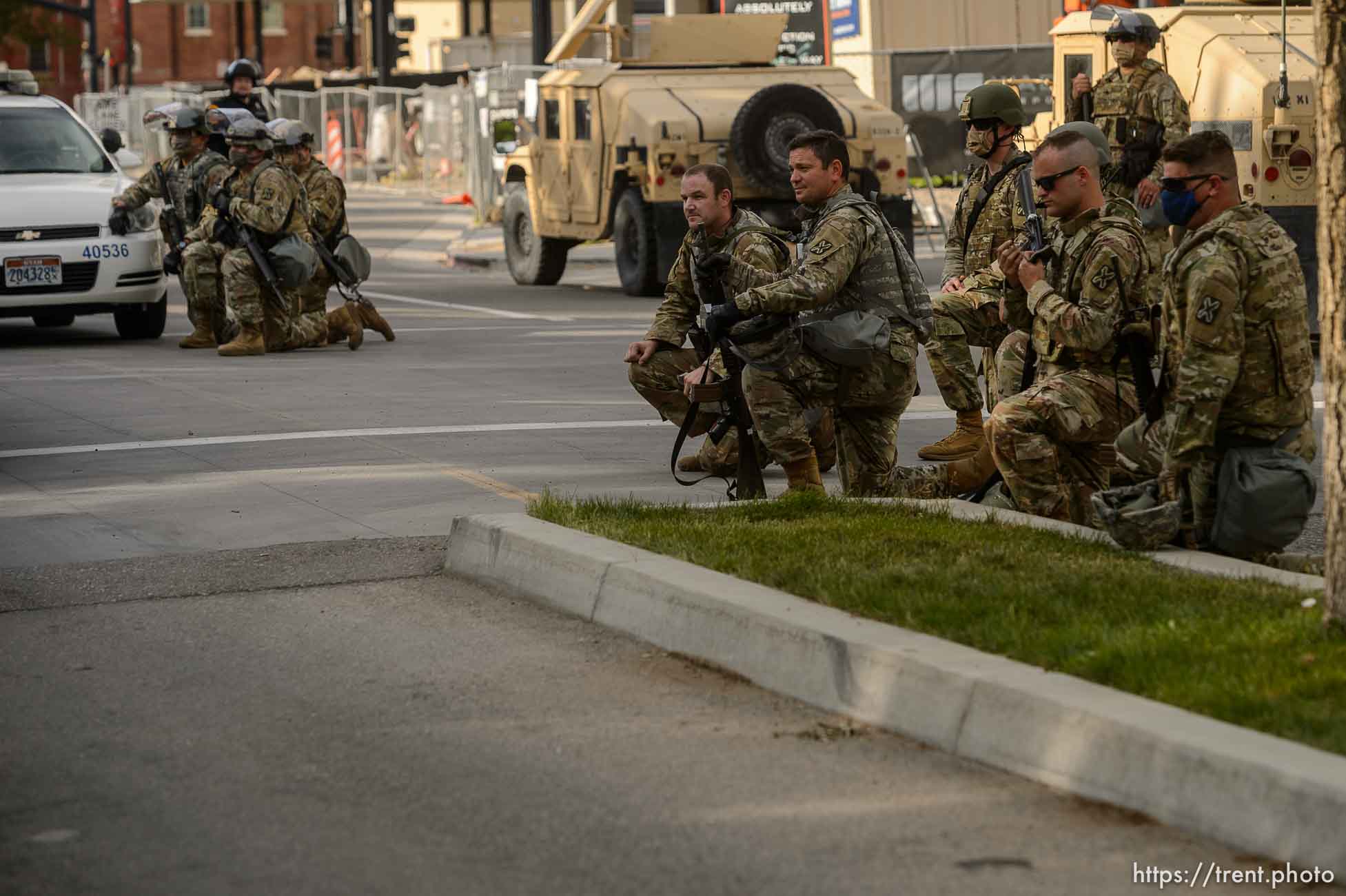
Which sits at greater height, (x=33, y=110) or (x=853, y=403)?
(x=33, y=110)

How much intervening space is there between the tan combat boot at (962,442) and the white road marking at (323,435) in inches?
72.3

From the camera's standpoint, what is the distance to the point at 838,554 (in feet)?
22.9

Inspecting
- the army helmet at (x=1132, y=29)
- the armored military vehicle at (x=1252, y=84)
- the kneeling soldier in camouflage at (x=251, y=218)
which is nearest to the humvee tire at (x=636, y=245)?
the kneeling soldier in camouflage at (x=251, y=218)

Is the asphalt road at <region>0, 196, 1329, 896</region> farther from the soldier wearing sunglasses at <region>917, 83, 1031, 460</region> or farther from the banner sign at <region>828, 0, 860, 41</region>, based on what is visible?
the banner sign at <region>828, 0, 860, 41</region>

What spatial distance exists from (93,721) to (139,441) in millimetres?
5591

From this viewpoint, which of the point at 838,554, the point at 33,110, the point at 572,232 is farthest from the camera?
the point at 572,232

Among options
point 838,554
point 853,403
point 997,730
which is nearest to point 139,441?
point 853,403

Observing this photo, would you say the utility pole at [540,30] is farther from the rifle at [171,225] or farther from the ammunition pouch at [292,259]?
the ammunition pouch at [292,259]

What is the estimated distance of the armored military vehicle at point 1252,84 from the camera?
562 inches

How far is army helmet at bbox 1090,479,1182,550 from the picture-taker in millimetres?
6918

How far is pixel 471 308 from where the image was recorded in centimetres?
2042

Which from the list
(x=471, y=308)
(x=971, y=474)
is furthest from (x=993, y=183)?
(x=471, y=308)

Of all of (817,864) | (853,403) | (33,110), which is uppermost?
(33,110)

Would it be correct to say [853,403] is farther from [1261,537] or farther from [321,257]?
[321,257]
